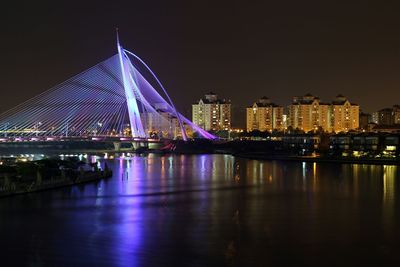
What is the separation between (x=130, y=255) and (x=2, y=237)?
226cm

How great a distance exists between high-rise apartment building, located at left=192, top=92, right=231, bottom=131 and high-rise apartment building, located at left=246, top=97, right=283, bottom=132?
144 inches

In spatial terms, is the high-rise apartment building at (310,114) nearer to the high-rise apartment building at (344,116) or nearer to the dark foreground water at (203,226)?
the high-rise apartment building at (344,116)

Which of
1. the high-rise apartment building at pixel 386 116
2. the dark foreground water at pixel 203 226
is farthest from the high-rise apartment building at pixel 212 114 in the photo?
the dark foreground water at pixel 203 226

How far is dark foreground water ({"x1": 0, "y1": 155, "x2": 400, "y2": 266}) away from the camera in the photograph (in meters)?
7.95

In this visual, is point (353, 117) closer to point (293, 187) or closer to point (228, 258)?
point (293, 187)

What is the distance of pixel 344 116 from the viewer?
67688mm

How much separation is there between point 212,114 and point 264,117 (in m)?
6.67

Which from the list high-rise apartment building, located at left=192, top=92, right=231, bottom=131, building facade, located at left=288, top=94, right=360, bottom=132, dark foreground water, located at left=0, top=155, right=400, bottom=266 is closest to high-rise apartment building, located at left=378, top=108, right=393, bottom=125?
building facade, located at left=288, top=94, right=360, bottom=132

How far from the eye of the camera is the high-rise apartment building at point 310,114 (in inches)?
2643

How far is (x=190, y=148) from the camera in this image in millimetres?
47219

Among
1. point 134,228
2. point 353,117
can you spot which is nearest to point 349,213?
point 134,228

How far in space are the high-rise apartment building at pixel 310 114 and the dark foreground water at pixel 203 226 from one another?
50.6 m

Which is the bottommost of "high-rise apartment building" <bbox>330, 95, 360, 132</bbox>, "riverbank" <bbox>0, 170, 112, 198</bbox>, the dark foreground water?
the dark foreground water

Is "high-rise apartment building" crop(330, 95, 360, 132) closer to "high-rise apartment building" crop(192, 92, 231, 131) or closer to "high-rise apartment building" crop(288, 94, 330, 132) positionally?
"high-rise apartment building" crop(288, 94, 330, 132)
